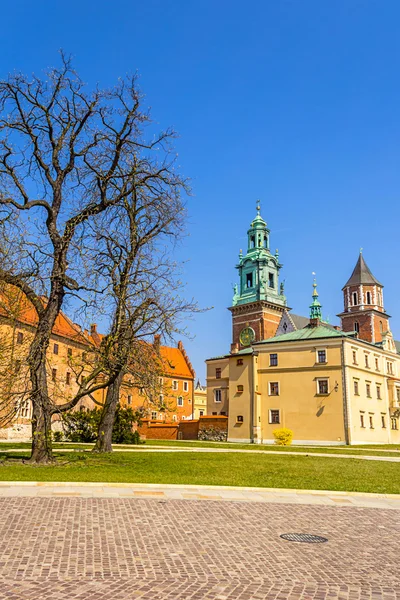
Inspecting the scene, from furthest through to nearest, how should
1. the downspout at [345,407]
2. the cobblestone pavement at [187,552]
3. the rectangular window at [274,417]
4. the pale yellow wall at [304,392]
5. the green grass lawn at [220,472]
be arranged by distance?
the rectangular window at [274,417]
the pale yellow wall at [304,392]
the downspout at [345,407]
the green grass lawn at [220,472]
the cobblestone pavement at [187,552]

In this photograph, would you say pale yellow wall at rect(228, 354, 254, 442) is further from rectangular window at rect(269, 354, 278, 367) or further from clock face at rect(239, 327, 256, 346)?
clock face at rect(239, 327, 256, 346)

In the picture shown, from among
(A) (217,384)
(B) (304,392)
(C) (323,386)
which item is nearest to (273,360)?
(B) (304,392)

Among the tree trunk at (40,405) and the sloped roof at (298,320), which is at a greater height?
the sloped roof at (298,320)

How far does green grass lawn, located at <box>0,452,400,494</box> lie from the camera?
14.6m

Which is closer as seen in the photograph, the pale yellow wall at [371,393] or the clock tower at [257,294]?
the pale yellow wall at [371,393]

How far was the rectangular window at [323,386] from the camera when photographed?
4716 cm

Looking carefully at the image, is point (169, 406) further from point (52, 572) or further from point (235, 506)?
point (52, 572)

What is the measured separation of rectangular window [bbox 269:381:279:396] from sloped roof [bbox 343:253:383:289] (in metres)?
41.6

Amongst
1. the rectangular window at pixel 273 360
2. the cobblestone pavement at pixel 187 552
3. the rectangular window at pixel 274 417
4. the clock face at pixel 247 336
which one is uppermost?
the clock face at pixel 247 336

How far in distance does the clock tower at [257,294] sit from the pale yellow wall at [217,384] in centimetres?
2020

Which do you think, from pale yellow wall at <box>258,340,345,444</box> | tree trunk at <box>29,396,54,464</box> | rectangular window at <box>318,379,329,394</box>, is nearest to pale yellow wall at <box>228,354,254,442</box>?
pale yellow wall at <box>258,340,345,444</box>

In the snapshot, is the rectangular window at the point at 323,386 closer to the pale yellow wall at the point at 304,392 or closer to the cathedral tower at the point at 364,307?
the pale yellow wall at the point at 304,392

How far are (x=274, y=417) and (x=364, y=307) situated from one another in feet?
134

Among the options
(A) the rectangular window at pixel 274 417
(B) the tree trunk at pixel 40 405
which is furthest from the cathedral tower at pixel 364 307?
(B) the tree trunk at pixel 40 405
